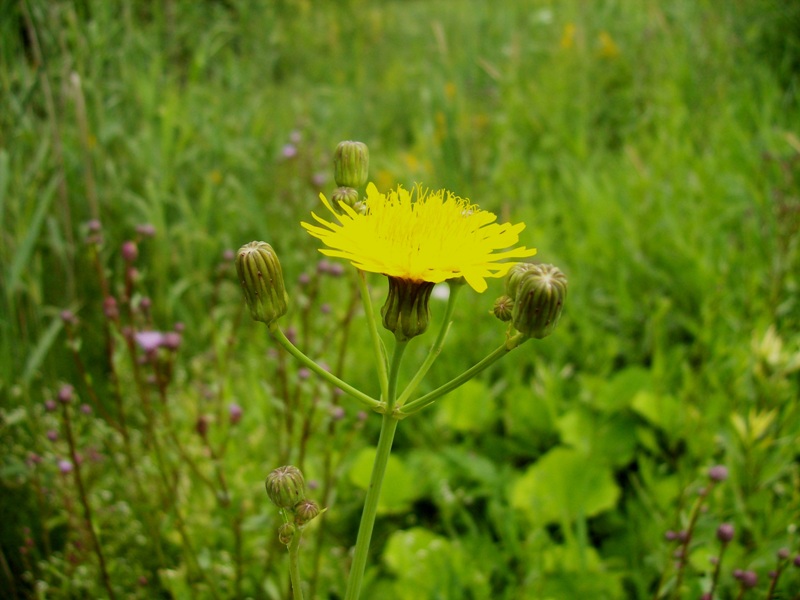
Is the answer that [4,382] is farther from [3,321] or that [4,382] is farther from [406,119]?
[406,119]

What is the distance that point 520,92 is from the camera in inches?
144

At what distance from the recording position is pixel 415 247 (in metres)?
0.78

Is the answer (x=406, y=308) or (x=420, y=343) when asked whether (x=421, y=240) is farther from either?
(x=420, y=343)

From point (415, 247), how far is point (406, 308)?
70mm

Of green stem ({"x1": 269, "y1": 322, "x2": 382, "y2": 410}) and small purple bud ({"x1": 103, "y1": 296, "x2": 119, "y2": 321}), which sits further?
small purple bud ({"x1": 103, "y1": 296, "x2": 119, "y2": 321})

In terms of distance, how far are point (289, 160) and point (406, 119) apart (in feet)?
4.72

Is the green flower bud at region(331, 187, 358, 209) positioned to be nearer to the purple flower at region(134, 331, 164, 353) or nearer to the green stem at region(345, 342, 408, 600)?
the green stem at region(345, 342, 408, 600)

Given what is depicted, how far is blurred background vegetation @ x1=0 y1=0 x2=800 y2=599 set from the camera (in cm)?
141

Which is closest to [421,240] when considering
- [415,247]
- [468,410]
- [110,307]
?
[415,247]

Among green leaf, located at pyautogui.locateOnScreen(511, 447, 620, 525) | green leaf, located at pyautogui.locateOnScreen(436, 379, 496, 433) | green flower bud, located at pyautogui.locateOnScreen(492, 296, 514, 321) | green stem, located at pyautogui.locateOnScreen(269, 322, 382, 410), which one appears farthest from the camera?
green leaf, located at pyautogui.locateOnScreen(436, 379, 496, 433)

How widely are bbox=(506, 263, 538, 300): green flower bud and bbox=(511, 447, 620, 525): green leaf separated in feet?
2.60

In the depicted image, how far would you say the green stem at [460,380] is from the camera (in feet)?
2.38

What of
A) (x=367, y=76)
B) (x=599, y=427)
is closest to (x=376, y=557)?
(x=599, y=427)

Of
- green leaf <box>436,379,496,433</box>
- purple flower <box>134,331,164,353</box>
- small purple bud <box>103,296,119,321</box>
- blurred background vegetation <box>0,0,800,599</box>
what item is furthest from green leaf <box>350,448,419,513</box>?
small purple bud <box>103,296,119,321</box>
